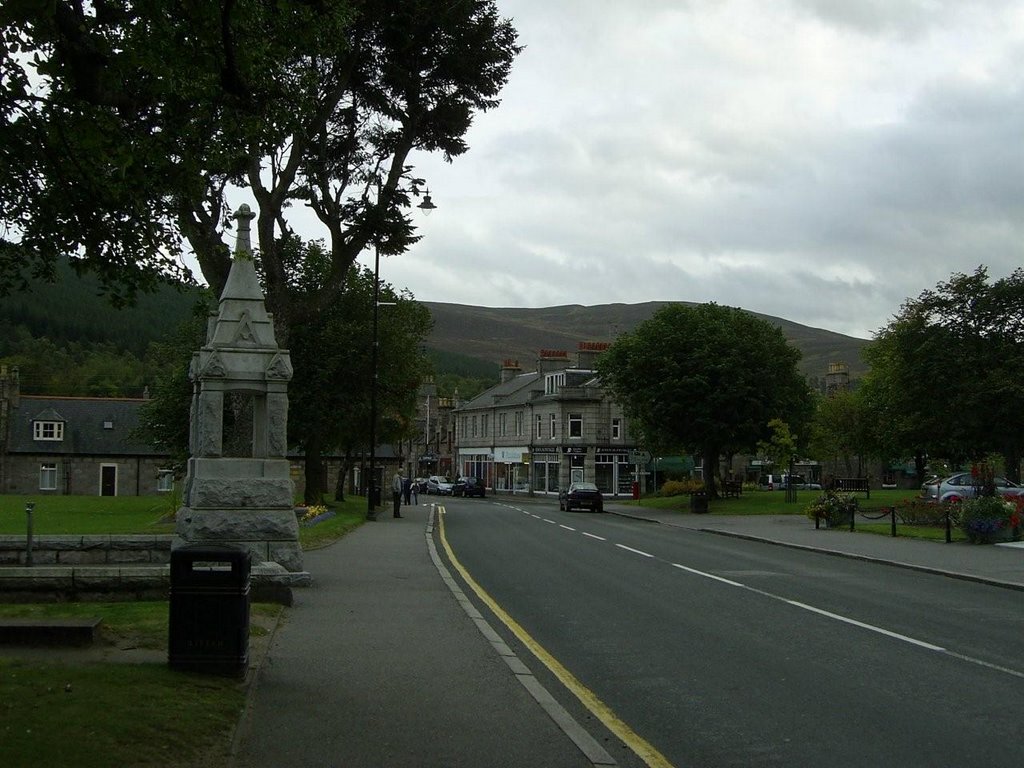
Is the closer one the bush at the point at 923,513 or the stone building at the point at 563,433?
the bush at the point at 923,513

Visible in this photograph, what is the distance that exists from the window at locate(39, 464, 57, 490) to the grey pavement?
2513 inches

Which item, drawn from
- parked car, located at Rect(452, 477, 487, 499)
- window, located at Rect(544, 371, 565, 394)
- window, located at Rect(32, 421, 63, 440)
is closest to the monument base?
window, located at Rect(544, 371, 565, 394)

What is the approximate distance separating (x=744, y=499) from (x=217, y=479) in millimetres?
44095

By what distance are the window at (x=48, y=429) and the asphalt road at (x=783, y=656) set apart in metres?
61.9

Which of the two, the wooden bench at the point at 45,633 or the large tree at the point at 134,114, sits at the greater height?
the large tree at the point at 134,114

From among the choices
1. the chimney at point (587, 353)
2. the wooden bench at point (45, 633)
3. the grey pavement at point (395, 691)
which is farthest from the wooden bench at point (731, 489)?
the wooden bench at point (45, 633)

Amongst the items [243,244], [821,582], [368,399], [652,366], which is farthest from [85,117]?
[652,366]

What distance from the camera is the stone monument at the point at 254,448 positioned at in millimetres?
15047

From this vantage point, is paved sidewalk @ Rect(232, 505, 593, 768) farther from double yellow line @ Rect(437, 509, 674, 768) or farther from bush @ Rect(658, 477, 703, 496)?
bush @ Rect(658, 477, 703, 496)

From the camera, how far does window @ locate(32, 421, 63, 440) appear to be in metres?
74.9

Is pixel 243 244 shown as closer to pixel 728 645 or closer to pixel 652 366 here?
pixel 728 645

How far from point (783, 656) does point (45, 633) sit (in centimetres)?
679

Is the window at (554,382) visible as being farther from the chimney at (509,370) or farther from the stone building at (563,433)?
the chimney at (509,370)

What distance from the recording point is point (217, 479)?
15078 mm
